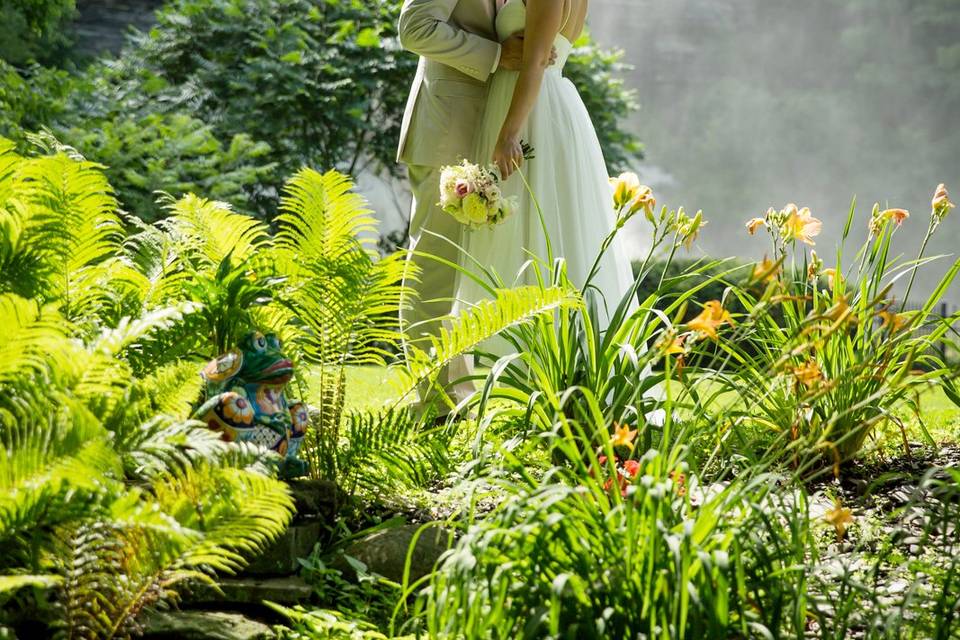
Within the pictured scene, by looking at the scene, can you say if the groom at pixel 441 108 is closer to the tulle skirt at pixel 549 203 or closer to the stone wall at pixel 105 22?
the tulle skirt at pixel 549 203

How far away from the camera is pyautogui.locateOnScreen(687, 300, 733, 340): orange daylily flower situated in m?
1.66

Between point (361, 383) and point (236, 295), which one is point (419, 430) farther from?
point (361, 383)

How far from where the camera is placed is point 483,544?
1463 mm

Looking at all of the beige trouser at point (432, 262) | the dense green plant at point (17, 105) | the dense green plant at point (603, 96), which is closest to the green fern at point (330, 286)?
the beige trouser at point (432, 262)

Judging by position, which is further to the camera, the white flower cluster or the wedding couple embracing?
the wedding couple embracing

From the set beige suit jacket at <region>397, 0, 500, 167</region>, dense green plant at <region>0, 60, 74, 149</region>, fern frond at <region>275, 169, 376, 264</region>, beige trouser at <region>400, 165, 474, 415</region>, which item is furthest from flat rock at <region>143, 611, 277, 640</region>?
dense green plant at <region>0, 60, 74, 149</region>

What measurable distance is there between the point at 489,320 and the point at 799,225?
2.53 ft

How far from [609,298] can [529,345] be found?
27.9 inches

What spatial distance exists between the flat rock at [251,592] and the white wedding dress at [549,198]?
1293 mm

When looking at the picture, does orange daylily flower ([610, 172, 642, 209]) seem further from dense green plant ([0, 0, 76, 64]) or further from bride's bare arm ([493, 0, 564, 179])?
dense green plant ([0, 0, 76, 64])

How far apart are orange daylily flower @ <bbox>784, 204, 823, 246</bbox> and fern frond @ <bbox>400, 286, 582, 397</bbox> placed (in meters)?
0.54

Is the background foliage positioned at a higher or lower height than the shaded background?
lower

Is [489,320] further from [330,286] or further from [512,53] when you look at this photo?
[512,53]

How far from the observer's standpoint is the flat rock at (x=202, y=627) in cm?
170
